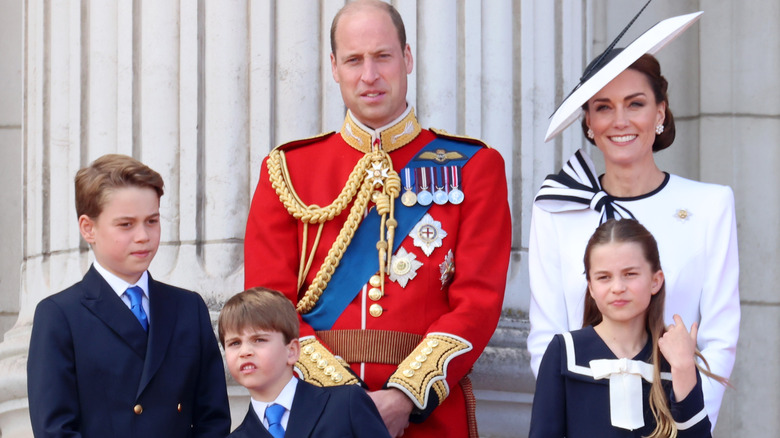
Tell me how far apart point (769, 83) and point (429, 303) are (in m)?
2.93

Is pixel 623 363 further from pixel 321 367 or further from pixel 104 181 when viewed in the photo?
pixel 104 181

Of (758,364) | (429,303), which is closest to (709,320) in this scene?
(429,303)

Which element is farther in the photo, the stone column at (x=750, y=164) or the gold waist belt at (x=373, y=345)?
the stone column at (x=750, y=164)

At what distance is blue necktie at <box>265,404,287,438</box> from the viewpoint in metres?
3.54

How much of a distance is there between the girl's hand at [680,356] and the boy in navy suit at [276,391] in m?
0.77

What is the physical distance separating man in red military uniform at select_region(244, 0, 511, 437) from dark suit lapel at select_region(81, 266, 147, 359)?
0.46 meters

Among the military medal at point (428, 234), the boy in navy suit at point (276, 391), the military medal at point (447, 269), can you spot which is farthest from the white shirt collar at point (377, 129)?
the boy in navy suit at point (276, 391)

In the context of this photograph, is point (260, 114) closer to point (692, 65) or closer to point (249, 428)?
point (249, 428)

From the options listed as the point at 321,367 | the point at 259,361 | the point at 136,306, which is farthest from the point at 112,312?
the point at 321,367

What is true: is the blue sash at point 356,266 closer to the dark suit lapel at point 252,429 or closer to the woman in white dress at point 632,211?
the woman in white dress at point 632,211

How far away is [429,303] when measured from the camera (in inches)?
157

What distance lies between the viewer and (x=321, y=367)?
381 cm

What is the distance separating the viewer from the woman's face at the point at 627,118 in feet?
13.1

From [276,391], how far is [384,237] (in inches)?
27.5
